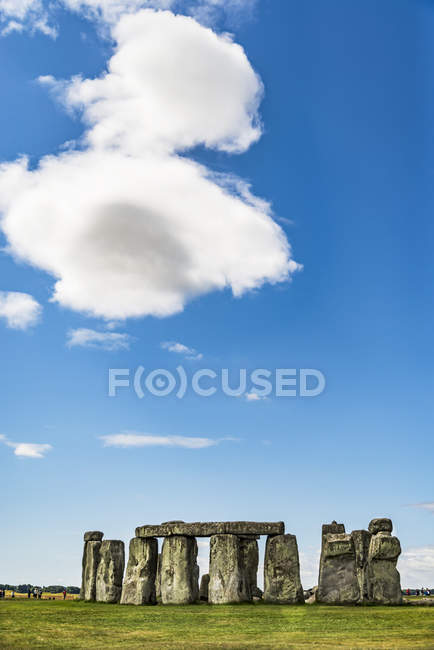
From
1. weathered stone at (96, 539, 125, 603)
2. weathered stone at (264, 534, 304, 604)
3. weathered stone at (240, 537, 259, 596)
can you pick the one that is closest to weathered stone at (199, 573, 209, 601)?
weathered stone at (240, 537, 259, 596)

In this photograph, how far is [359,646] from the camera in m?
11.1

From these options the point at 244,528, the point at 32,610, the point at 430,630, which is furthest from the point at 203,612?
the point at 430,630

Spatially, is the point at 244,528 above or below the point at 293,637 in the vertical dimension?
above

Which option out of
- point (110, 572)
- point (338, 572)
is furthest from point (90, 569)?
point (338, 572)

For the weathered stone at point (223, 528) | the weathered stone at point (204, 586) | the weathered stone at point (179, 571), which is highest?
the weathered stone at point (223, 528)

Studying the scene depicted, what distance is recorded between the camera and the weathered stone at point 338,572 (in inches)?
746

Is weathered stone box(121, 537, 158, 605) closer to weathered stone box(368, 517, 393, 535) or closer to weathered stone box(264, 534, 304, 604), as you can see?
weathered stone box(264, 534, 304, 604)

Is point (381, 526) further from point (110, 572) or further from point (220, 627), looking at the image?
point (110, 572)

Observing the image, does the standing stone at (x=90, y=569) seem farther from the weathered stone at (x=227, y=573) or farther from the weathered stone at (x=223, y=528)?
the weathered stone at (x=227, y=573)

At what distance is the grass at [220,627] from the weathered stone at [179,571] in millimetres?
1184

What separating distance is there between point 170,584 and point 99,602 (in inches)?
125

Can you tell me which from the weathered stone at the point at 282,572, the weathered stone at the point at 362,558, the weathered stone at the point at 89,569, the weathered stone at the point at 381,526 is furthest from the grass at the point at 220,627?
the weathered stone at the point at 89,569

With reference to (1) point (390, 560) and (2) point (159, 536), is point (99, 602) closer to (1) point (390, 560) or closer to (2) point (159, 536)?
(2) point (159, 536)

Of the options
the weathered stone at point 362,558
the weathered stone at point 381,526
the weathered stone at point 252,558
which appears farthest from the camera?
the weathered stone at point 252,558
